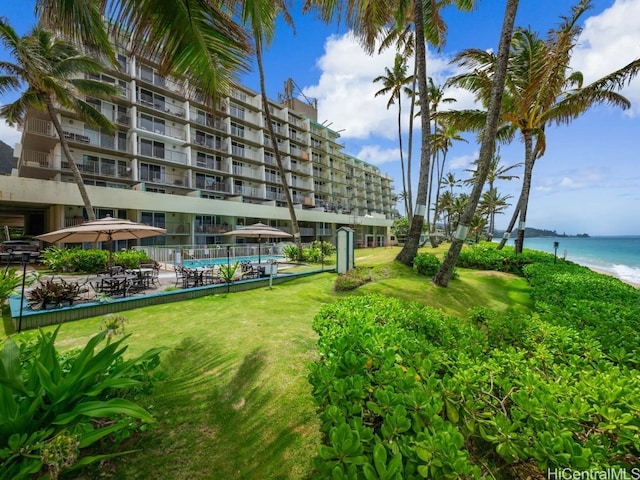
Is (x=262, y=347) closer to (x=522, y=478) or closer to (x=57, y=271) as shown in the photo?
(x=522, y=478)

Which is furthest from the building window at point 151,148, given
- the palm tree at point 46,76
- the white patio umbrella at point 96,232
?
the white patio umbrella at point 96,232

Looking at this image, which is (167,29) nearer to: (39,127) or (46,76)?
(46,76)

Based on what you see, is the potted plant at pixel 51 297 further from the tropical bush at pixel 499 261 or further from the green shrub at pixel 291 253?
the tropical bush at pixel 499 261

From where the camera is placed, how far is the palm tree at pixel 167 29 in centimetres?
318

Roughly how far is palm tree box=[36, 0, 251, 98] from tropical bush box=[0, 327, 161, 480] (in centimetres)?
334

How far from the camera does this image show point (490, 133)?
855 cm

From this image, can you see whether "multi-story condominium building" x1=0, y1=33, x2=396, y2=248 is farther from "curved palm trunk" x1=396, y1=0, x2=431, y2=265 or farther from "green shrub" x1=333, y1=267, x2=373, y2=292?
"green shrub" x1=333, y1=267, x2=373, y2=292

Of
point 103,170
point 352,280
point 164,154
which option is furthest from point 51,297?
point 164,154

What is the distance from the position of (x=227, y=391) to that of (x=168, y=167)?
30.7 metres

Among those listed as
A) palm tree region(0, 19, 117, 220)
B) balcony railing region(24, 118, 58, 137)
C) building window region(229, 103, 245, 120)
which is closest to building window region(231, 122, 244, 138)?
building window region(229, 103, 245, 120)

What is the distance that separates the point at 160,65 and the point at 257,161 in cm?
3514

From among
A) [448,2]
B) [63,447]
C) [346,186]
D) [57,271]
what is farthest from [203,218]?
[346,186]

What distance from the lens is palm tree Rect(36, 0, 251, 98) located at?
3.18 metres

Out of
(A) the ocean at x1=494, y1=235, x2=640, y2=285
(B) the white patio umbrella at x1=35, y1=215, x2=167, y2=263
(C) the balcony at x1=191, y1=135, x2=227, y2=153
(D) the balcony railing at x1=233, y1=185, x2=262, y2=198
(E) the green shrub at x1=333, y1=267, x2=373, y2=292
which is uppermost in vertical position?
(C) the balcony at x1=191, y1=135, x2=227, y2=153
